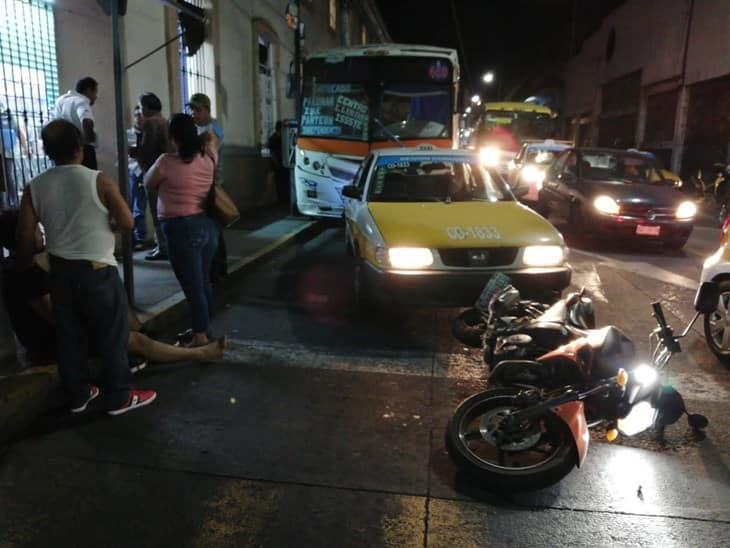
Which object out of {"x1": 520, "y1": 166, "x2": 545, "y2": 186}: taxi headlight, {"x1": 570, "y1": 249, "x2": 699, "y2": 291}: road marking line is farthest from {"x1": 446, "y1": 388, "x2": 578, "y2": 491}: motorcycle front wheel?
{"x1": 520, "y1": 166, "x2": 545, "y2": 186}: taxi headlight

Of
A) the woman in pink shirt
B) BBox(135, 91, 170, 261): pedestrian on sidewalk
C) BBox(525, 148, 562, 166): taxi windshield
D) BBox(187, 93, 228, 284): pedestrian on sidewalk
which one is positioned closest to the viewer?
the woman in pink shirt

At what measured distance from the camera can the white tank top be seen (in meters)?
3.46

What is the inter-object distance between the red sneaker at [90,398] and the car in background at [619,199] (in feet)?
25.7

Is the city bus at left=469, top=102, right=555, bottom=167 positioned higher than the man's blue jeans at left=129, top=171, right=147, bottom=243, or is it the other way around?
the city bus at left=469, top=102, right=555, bottom=167

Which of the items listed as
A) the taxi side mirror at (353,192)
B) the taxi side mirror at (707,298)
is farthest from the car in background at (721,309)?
the taxi side mirror at (353,192)

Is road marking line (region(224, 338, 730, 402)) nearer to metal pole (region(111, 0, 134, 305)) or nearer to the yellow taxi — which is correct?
the yellow taxi

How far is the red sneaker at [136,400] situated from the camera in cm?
395

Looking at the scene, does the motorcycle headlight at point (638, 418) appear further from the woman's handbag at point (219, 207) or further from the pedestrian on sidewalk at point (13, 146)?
the pedestrian on sidewalk at point (13, 146)

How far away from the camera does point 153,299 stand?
6.05 meters

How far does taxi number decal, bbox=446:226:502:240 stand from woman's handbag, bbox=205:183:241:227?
6.26 ft

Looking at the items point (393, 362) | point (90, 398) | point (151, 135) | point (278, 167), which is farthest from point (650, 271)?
point (278, 167)

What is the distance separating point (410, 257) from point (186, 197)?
6.37 ft

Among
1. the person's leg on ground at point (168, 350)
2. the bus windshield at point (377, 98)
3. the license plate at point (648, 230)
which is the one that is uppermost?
the bus windshield at point (377, 98)

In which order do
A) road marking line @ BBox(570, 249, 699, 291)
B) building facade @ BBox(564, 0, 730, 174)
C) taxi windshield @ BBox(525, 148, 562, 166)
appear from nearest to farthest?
road marking line @ BBox(570, 249, 699, 291)
taxi windshield @ BBox(525, 148, 562, 166)
building facade @ BBox(564, 0, 730, 174)
